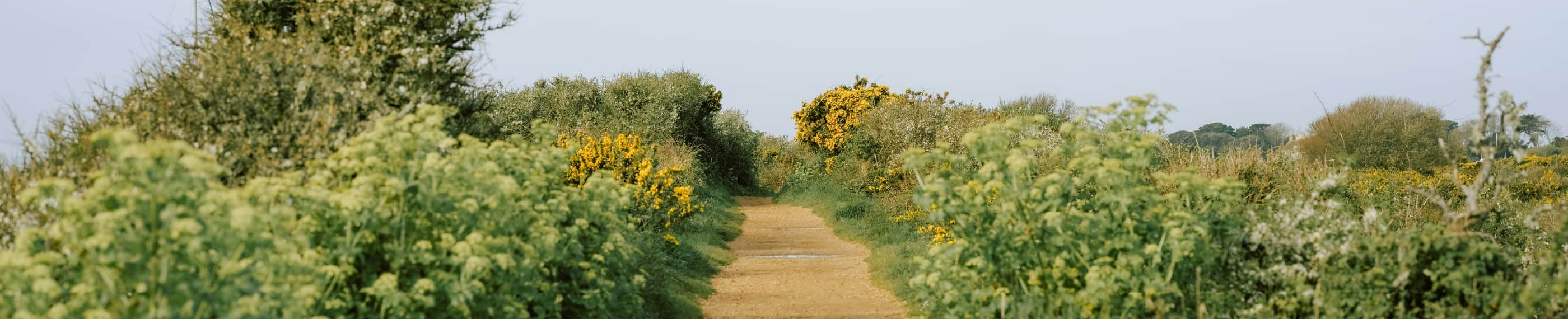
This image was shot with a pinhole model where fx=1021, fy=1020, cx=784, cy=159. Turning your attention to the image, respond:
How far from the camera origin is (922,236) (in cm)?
1410

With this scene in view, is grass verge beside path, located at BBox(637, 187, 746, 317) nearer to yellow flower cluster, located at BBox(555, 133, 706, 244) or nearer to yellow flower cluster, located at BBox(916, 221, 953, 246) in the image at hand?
yellow flower cluster, located at BBox(555, 133, 706, 244)

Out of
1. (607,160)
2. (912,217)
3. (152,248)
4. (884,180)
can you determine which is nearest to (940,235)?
(912,217)

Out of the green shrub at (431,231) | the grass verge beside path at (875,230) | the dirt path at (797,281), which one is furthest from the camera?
the grass verge beside path at (875,230)

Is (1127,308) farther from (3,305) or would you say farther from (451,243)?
(3,305)

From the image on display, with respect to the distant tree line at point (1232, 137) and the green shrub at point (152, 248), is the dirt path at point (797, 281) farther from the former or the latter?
the green shrub at point (152, 248)

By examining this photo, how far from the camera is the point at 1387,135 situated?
109ft

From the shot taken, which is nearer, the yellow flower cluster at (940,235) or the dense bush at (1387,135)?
the yellow flower cluster at (940,235)

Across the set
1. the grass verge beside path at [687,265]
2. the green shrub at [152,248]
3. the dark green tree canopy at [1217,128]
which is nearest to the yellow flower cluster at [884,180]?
the grass verge beside path at [687,265]

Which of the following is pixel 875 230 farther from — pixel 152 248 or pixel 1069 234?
pixel 152 248

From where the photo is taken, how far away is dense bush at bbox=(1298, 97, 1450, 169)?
32.3m

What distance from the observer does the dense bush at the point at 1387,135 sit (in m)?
32.3

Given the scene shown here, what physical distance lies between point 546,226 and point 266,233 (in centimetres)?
212

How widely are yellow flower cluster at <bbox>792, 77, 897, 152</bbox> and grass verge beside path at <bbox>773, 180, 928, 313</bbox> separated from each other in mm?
2211

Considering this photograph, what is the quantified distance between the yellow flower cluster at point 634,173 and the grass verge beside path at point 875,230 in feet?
8.71
